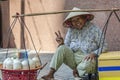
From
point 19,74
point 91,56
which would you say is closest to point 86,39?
point 91,56

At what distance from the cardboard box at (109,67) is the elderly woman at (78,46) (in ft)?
2.46

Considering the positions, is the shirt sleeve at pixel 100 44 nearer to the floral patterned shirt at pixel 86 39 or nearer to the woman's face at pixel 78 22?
the floral patterned shirt at pixel 86 39

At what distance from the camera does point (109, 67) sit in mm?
3781

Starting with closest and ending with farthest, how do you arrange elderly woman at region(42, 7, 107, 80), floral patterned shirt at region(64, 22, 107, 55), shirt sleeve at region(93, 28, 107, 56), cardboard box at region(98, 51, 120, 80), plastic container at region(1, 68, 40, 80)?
cardboard box at region(98, 51, 120, 80), plastic container at region(1, 68, 40, 80), shirt sleeve at region(93, 28, 107, 56), elderly woman at region(42, 7, 107, 80), floral patterned shirt at region(64, 22, 107, 55)

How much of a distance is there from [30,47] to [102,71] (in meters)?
8.39

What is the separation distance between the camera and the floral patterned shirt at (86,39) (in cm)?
478

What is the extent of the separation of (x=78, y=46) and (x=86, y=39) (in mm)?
155

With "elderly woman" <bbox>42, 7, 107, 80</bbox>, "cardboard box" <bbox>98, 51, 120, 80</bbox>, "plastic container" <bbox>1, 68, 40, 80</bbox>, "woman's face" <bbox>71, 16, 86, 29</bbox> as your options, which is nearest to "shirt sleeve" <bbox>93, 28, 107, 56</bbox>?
"elderly woman" <bbox>42, 7, 107, 80</bbox>

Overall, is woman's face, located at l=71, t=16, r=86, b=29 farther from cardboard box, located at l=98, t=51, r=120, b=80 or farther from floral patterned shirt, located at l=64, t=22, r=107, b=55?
cardboard box, located at l=98, t=51, r=120, b=80

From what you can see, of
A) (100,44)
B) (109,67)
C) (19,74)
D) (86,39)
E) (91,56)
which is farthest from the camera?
(86,39)

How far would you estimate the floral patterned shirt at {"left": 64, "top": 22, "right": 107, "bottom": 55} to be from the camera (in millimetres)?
4777

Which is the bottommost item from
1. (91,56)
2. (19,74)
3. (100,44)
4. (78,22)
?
(19,74)

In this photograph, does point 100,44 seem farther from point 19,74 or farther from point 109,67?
point 19,74

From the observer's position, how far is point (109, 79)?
3.81 m
